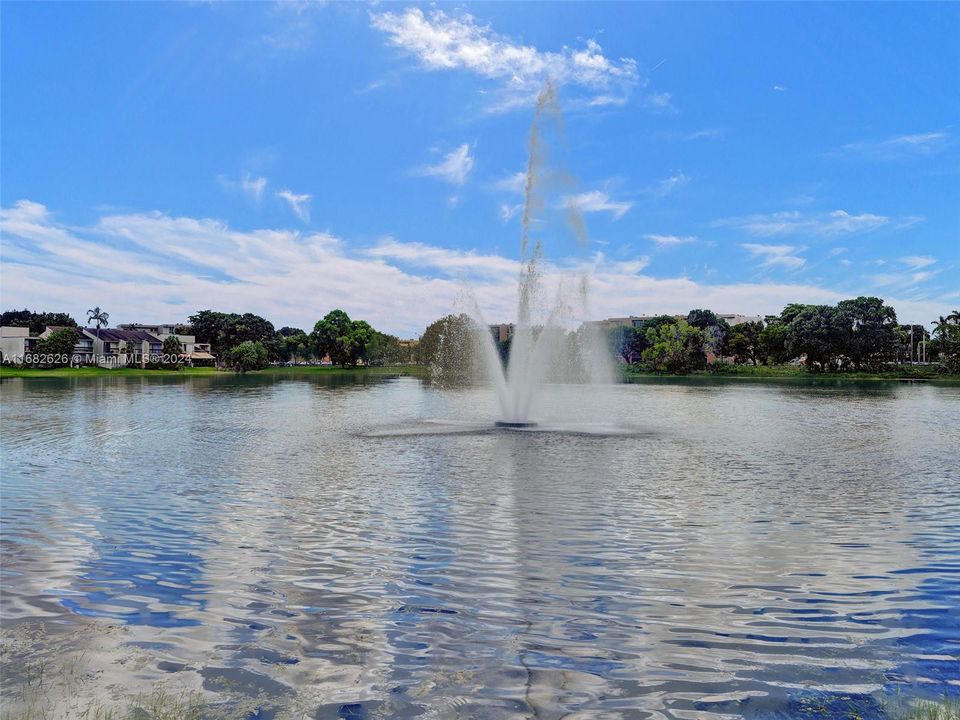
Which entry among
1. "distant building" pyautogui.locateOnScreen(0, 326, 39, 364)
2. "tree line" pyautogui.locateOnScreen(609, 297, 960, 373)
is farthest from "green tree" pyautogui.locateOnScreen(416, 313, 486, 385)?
"distant building" pyautogui.locateOnScreen(0, 326, 39, 364)

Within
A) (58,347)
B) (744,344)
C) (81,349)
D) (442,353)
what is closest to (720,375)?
(744,344)

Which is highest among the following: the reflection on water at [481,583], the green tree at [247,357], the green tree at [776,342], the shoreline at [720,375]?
the green tree at [776,342]

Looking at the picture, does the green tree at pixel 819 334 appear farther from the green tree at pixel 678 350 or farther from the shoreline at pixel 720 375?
the green tree at pixel 678 350

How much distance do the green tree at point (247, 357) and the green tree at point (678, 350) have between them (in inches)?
3268

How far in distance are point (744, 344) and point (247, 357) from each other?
109 metres

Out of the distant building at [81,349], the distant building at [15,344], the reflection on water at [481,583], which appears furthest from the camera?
the distant building at [81,349]

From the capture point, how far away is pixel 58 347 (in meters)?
137

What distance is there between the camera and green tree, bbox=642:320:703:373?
13375 centimetres

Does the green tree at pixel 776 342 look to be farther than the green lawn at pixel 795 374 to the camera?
Yes

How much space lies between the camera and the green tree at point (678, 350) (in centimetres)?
13375

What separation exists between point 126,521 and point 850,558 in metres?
14.0

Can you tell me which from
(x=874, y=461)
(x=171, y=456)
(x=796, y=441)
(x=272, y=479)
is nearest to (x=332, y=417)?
(x=171, y=456)

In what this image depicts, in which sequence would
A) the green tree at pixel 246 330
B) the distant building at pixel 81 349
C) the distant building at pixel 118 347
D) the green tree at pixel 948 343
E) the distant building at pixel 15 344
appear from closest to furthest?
the green tree at pixel 948 343
the distant building at pixel 15 344
the distant building at pixel 81 349
the distant building at pixel 118 347
the green tree at pixel 246 330

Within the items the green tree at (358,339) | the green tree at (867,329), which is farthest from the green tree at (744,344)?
the green tree at (358,339)
